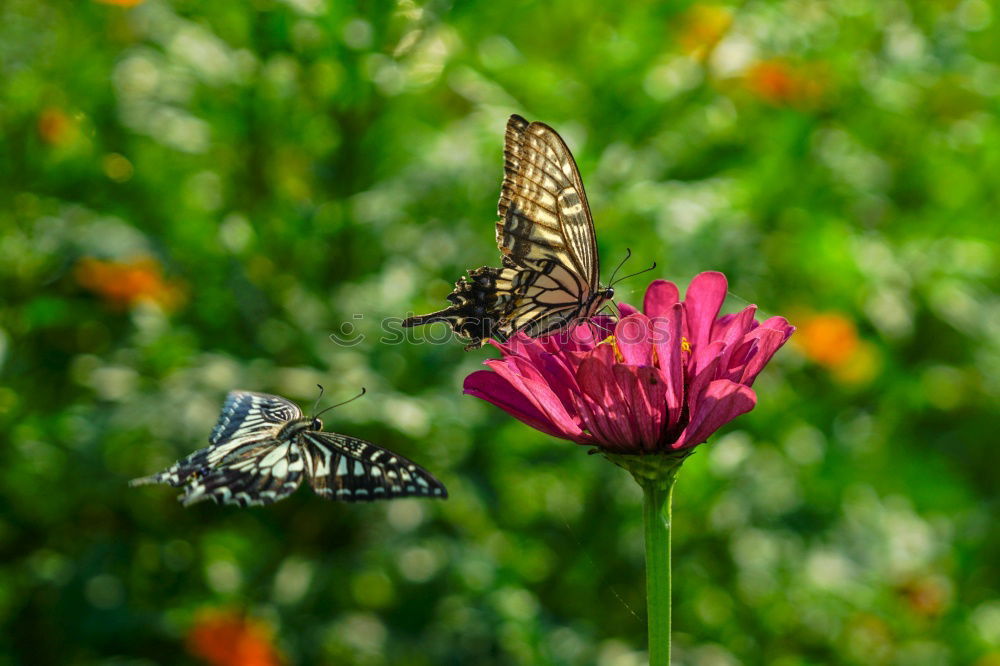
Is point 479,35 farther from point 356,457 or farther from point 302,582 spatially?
point 356,457

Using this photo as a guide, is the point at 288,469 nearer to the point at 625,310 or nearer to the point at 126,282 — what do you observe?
the point at 625,310

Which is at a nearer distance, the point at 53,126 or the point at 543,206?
the point at 543,206

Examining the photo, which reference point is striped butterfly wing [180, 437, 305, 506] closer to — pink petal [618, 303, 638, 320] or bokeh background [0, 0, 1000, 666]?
pink petal [618, 303, 638, 320]

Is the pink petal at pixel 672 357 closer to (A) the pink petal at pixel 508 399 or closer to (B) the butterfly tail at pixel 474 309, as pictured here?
(A) the pink petal at pixel 508 399

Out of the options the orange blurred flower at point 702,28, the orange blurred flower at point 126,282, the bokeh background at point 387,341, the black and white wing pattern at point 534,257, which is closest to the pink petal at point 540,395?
the black and white wing pattern at point 534,257

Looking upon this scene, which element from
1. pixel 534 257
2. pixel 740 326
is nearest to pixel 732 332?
pixel 740 326

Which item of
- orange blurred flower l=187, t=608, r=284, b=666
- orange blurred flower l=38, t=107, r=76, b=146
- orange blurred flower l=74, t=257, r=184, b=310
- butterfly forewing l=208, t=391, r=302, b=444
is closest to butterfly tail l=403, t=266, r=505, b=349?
butterfly forewing l=208, t=391, r=302, b=444

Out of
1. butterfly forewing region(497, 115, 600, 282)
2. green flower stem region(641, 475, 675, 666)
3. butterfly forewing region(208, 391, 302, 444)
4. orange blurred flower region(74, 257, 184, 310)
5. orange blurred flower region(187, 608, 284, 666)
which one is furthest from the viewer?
orange blurred flower region(74, 257, 184, 310)
